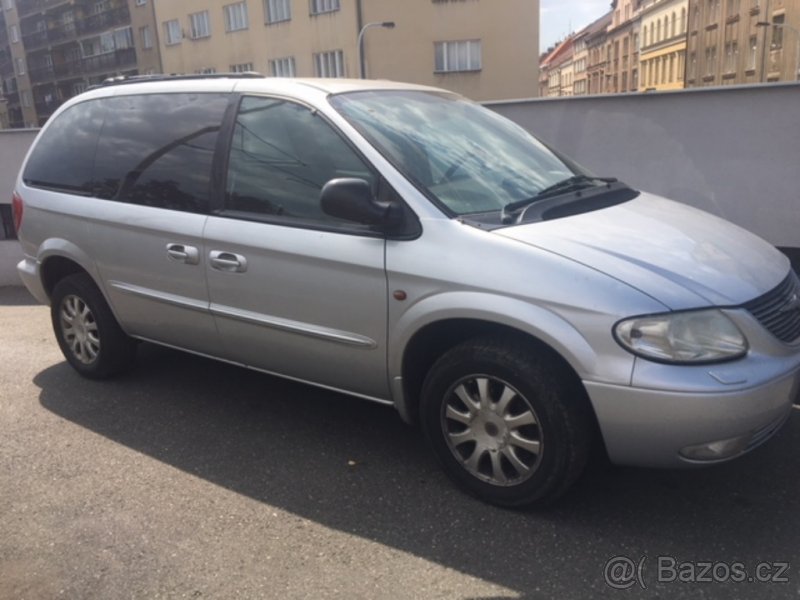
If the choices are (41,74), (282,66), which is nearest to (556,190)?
(282,66)

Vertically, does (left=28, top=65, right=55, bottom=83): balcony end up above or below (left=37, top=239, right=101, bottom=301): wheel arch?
above

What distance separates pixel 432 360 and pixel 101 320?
231 centimetres

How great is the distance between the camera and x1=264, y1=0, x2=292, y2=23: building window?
42750mm

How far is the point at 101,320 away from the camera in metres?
4.49

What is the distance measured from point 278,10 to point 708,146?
4180 centimetres

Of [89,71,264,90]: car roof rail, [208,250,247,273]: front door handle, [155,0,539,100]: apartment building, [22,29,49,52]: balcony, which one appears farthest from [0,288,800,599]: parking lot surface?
[22,29,49,52]: balcony

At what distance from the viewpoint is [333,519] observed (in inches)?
120

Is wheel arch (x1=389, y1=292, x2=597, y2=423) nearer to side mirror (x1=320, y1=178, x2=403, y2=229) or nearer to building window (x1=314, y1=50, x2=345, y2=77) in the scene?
side mirror (x1=320, y1=178, x2=403, y2=229)

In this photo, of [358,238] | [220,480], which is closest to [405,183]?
[358,238]

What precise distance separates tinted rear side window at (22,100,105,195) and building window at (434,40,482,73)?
1449 inches

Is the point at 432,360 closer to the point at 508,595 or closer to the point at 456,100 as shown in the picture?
the point at 508,595

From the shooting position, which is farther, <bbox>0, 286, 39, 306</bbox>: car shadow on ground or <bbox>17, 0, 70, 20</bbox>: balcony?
<bbox>17, 0, 70, 20</bbox>: balcony

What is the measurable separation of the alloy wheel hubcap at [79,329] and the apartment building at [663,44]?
3125 inches

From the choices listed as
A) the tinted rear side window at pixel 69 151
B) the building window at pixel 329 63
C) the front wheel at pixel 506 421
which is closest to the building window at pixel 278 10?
the building window at pixel 329 63
